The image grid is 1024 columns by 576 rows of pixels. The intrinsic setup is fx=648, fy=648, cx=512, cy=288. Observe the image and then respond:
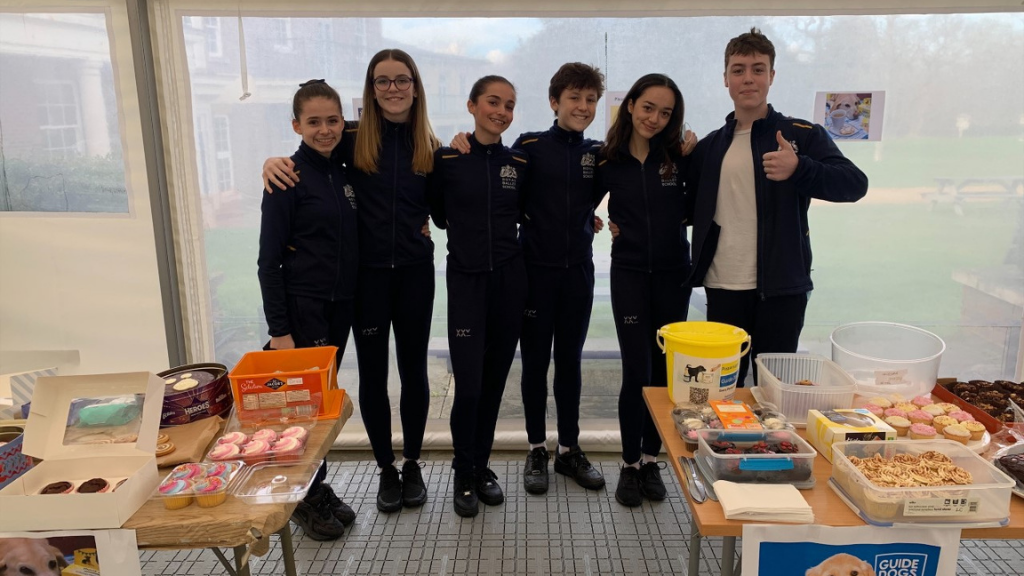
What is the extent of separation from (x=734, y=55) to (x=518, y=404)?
1.92 metres

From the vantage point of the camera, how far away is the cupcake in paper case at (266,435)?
1.58m

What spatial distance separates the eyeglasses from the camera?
93.2 inches

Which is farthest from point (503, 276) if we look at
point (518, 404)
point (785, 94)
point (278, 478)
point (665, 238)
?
point (785, 94)

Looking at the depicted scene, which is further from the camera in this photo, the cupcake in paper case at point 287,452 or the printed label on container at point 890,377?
the printed label on container at point 890,377

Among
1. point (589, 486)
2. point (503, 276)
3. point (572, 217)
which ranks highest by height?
point (572, 217)

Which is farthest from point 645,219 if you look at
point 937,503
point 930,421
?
point 937,503

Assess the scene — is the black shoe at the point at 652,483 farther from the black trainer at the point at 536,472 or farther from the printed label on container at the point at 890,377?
the printed label on container at the point at 890,377

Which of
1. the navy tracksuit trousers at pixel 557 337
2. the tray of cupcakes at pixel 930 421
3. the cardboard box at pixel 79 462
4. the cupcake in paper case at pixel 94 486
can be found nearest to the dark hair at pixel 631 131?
the navy tracksuit trousers at pixel 557 337

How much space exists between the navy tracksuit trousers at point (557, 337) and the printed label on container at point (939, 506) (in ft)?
4.93

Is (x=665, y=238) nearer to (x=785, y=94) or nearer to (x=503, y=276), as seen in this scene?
(x=503, y=276)

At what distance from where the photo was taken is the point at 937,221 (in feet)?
9.77

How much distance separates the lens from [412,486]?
110 inches

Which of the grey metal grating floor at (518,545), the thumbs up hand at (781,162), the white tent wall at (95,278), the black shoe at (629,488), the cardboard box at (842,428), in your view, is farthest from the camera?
the white tent wall at (95,278)

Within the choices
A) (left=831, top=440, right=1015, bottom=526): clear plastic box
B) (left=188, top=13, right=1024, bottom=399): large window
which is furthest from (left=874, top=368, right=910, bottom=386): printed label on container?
(left=188, top=13, right=1024, bottom=399): large window
